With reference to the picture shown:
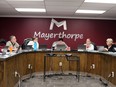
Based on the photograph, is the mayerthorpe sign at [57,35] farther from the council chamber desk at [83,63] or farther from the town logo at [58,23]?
the council chamber desk at [83,63]

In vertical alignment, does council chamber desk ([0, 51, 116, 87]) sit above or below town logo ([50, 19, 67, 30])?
below

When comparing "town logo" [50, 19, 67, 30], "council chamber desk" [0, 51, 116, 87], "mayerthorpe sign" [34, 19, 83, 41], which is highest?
"town logo" [50, 19, 67, 30]

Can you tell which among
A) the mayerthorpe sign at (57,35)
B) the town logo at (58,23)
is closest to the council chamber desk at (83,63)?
the mayerthorpe sign at (57,35)

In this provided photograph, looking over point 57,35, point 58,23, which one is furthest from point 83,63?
point 58,23

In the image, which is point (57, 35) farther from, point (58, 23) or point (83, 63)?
point (83, 63)

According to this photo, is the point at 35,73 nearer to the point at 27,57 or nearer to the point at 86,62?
the point at 27,57

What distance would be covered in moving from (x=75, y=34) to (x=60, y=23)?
3.21 ft

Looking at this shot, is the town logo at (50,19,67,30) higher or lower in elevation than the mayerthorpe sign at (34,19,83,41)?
higher

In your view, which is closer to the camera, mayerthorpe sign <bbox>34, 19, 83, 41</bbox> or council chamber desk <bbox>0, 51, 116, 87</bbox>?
council chamber desk <bbox>0, 51, 116, 87</bbox>

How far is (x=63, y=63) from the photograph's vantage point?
321 inches

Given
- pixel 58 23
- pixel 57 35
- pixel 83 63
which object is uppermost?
pixel 58 23

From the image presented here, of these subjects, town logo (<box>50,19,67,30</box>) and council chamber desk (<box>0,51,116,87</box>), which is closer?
council chamber desk (<box>0,51,116,87</box>)

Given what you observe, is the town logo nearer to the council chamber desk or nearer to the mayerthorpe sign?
the mayerthorpe sign

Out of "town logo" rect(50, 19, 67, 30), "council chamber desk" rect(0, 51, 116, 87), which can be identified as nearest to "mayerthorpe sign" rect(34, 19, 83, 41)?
"town logo" rect(50, 19, 67, 30)
